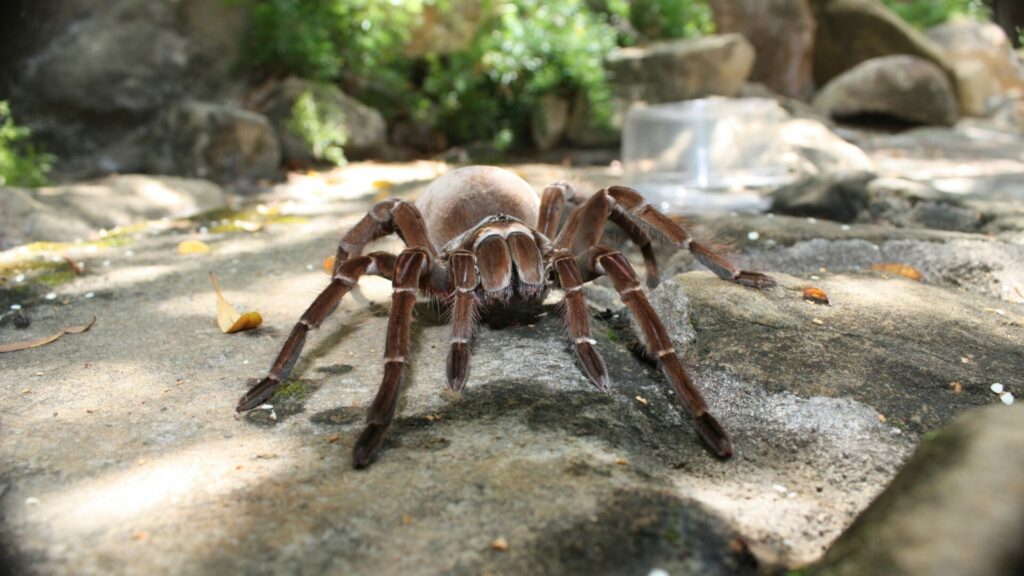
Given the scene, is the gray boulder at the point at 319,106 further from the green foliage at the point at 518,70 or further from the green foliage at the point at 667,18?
the green foliage at the point at 667,18

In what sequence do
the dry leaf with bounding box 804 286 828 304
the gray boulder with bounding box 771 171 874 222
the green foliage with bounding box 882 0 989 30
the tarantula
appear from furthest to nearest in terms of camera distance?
the green foliage with bounding box 882 0 989 30
the gray boulder with bounding box 771 171 874 222
the dry leaf with bounding box 804 286 828 304
the tarantula

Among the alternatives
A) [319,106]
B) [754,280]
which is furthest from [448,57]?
[754,280]

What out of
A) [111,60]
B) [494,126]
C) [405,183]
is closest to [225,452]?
[405,183]

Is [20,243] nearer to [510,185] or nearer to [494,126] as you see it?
[510,185]

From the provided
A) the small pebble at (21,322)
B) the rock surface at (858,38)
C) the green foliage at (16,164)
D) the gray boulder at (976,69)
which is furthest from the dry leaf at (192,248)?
the rock surface at (858,38)

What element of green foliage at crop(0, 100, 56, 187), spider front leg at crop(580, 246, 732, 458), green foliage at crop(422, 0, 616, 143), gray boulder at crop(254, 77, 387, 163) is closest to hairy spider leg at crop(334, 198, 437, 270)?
spider front leg at crop(580, 246, 732, 458)

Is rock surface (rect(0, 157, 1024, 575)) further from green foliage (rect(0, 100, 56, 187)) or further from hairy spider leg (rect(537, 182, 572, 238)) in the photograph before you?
green foliage (rect(0, 100, 56, 187))

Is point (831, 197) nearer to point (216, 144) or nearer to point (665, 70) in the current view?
point (665, 70)
